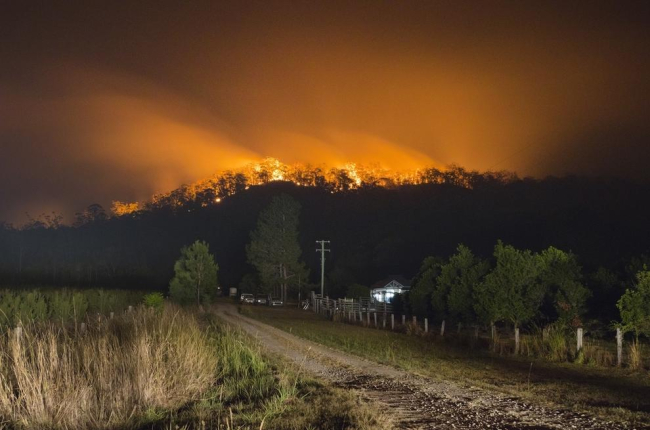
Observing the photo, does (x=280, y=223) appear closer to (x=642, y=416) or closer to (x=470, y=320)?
(x=470, y=320)

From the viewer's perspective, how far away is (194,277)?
56844mm

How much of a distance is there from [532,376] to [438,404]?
559 centimetres

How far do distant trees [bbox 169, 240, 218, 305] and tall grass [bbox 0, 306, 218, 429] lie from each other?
4277 centimetres

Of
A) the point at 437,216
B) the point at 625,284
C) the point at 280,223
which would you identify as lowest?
the point at 625,284

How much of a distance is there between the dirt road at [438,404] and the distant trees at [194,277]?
A: 40392 millimetres

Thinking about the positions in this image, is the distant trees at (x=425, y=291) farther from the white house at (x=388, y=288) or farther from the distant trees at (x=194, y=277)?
the white house at (x=388, y=288)

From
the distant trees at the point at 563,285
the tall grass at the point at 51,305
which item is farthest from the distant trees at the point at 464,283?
the tall grass at the point at 51,305

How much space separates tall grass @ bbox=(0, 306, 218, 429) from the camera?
9.57m

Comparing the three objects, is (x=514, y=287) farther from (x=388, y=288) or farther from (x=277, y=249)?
(x=277, y=249)

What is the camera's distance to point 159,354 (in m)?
11.6

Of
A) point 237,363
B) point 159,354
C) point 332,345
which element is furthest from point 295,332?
point 159,354

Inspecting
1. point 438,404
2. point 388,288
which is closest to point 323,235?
point 388,288

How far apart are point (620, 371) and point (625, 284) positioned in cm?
1407

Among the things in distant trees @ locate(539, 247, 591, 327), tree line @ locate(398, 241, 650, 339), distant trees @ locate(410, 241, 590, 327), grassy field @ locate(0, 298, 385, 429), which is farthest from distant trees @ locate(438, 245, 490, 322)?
grassy field @ locate(0, 298, 385, 429)
